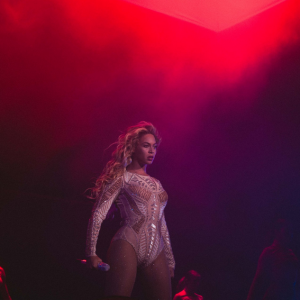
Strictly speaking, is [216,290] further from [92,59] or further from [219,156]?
[92,59]

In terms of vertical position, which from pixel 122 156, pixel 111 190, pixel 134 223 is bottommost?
pixel 134 223

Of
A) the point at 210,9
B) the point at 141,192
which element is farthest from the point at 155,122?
the point at 141,192

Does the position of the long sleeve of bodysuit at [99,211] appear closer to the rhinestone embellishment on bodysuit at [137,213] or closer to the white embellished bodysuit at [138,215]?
the white embellished bodysuit at [138,215]

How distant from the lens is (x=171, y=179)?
4535 millimetres

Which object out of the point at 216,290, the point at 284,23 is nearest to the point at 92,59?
the point at 284,23

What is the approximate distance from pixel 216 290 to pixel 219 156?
6.08 ft

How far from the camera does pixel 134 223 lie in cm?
248

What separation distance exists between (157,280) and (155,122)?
8.38 feet

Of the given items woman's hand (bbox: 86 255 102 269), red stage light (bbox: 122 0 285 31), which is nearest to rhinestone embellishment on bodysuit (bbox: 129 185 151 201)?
woman's hand (bbox: 86 255 102 269)

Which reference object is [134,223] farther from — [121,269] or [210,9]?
[210,9]

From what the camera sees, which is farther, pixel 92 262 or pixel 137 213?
pixel 137 213

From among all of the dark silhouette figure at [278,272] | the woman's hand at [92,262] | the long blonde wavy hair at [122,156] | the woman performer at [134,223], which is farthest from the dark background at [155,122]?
the woman's hand at [92,262]

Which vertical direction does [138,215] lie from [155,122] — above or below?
below

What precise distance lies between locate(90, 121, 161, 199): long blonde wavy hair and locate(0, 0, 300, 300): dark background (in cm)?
→ 99
